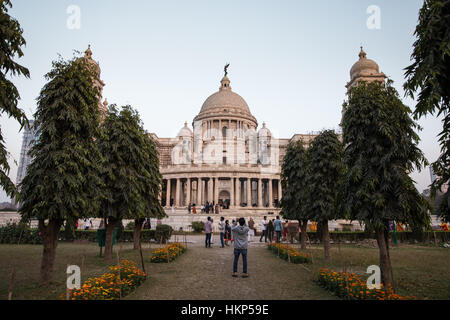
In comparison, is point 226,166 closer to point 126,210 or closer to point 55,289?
point 126,210

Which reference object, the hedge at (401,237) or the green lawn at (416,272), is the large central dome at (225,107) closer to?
the hedge at (401,237)

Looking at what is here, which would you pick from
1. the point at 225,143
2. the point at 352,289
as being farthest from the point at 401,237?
the point at 225,143

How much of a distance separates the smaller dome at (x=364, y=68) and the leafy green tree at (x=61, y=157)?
57.1 m

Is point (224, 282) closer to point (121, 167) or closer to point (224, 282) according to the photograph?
point (224, 282)

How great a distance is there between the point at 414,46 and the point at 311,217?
37.9 ft

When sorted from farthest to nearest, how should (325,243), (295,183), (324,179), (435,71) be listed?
(295,183) → (324,179) → (325,243) → (435,71)

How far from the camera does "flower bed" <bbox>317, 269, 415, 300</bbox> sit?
7649 mm

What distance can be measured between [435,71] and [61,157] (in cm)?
1172

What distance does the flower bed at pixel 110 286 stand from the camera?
751 centimetres

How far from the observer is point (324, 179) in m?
17.1

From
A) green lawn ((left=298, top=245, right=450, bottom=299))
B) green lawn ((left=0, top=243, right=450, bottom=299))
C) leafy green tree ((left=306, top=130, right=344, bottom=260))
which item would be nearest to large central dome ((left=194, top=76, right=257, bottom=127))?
leafy green tree ((left=306, top=130, right=344, bottom=260))

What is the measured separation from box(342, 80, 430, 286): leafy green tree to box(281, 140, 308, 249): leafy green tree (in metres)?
9.37

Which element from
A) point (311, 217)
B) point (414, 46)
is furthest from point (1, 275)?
point (414, 46)
